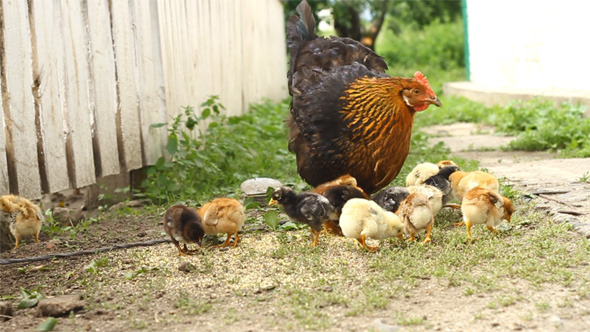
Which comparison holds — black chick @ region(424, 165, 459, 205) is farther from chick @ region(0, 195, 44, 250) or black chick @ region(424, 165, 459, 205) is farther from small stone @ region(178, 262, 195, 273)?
chick @ region(0, 195, 44, 250)

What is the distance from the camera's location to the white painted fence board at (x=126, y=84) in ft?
20.4

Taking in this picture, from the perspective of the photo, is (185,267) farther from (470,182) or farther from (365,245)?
(470,182)

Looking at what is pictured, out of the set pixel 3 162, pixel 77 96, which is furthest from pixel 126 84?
pixel 3 162

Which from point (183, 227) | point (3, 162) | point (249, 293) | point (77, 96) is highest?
point (77, 96)

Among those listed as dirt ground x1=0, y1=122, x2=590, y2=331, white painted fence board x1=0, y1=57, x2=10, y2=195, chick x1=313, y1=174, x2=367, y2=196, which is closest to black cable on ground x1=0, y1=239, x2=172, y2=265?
dirt ground x1=0, y1=122, x2=590, y2=331

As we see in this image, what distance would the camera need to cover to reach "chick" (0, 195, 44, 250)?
4785 mm

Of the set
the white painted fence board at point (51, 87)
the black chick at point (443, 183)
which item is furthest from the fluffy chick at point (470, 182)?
the white painted fence board at point (51, 87)

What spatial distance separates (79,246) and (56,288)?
98cm

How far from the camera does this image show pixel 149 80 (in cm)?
671

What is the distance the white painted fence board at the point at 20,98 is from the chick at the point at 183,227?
1143 millimetres

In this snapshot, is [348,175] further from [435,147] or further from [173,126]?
[435,147]

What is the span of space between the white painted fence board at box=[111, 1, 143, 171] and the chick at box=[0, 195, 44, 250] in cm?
141

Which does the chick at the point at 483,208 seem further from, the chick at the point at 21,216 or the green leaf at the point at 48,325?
the chick at the point at 21,216

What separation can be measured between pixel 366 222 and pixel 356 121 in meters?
1.00
